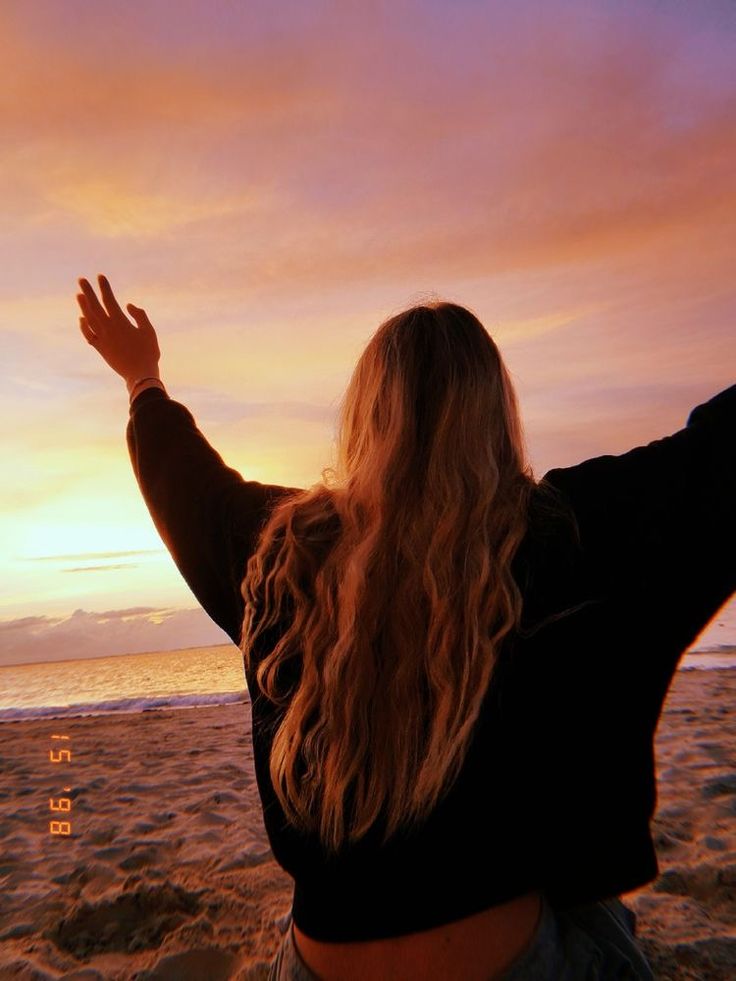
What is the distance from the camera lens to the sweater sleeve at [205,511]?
6.15ft

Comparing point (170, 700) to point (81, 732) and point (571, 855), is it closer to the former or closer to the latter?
point (81, 732)

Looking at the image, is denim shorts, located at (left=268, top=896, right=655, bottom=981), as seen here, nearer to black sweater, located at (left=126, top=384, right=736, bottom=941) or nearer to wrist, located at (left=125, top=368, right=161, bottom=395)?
black sweater, located at (left=126, top=384, right=736, bottom=941)

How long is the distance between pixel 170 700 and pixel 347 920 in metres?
13.8

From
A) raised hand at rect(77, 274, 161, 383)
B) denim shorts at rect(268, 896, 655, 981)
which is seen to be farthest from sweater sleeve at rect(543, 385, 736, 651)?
raised hand at rect(77, 274, 161, 383)

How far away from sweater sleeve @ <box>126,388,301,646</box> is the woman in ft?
0.39

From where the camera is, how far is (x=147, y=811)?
16.9 ft

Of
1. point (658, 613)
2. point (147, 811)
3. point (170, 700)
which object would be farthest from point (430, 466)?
point (170, 700)

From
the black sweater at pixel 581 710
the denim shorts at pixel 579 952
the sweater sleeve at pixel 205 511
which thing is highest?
the sweater sleeve at pixel 205 511

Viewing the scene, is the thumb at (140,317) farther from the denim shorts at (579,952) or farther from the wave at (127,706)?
the wave at (127,706)

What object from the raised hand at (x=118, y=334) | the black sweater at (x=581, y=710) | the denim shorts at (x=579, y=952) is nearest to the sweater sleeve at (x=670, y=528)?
the black sweater at (x=581, y=710)

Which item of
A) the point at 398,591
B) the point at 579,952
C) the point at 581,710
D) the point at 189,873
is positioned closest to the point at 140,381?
the point at 398,591

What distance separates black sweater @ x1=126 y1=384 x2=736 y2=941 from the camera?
1.43 metres

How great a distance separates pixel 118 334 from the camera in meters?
2.45

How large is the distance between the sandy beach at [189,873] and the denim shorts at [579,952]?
1.62 ft
